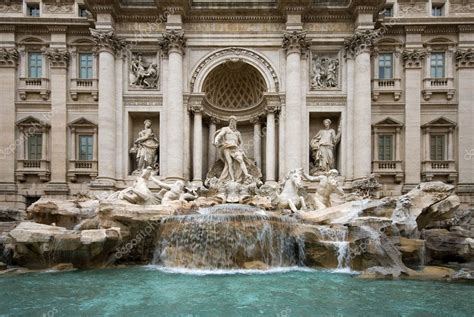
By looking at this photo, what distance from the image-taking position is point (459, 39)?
A: 20.2 m

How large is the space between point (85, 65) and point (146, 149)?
6.45 m

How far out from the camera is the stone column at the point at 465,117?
19.9 m

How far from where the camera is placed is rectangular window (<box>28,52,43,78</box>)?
2070 cm

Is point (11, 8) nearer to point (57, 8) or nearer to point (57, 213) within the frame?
point (57, 8)

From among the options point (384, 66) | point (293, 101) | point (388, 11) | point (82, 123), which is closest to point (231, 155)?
point (293, 101)

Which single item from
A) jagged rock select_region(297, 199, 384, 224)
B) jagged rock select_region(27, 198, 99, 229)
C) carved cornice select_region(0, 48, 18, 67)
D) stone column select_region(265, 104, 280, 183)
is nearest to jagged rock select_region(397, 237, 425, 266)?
jagged rock select_region(297, 199, 384, 224)

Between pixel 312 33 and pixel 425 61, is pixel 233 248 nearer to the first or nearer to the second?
pixel 312 33

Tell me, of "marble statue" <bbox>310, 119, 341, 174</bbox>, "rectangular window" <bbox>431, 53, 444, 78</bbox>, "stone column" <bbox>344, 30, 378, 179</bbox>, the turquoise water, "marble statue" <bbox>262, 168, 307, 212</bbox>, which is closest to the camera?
the turquoise water

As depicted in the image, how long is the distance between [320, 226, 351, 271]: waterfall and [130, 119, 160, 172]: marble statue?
11.0 meters

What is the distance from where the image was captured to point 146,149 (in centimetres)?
1928

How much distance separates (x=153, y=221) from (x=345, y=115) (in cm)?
1233

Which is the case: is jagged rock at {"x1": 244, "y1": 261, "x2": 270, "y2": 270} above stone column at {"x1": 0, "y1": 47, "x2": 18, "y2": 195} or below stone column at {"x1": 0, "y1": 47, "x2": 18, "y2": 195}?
below

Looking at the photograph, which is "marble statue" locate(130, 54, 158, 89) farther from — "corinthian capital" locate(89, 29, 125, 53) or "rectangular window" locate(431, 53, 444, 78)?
"rectangular window" locate(431, 53, 444, 78)

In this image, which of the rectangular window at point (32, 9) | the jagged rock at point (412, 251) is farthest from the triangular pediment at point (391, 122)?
the rectangular window at point (32, 9)
